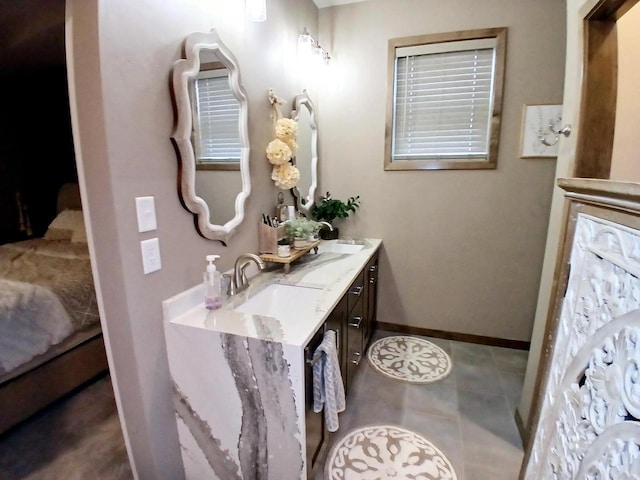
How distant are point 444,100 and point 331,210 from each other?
130 cm

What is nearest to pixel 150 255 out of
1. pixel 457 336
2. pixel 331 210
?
pixel 331 210

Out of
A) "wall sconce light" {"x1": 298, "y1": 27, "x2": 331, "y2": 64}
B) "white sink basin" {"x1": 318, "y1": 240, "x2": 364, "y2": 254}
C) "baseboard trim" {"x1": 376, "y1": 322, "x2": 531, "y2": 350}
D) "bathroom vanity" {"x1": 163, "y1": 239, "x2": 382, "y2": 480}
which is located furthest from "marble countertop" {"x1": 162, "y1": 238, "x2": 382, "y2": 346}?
"wall sconce light" {"x1": 298, "y1": 27, "x2": 331, "y2": 64}

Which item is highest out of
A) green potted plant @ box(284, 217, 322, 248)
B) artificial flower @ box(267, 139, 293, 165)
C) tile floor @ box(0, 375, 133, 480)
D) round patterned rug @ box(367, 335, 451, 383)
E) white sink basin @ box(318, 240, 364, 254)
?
Result: artificial flower @ box(267, 139, 293, 165)

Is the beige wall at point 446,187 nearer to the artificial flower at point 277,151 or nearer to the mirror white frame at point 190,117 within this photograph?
the artificial flower at point 277,151

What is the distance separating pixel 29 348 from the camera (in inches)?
76.5

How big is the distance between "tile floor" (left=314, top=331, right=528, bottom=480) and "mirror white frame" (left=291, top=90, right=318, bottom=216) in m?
1.39

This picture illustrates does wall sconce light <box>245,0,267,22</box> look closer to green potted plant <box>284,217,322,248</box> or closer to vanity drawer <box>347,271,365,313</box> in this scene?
green potted plant <box>284,217,322,248</box>

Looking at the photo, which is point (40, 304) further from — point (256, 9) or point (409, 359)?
point (409, 359)

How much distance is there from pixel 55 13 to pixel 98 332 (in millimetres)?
2273

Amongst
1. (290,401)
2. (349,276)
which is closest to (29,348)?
(290,401)

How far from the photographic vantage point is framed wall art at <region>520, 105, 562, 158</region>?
2361mm

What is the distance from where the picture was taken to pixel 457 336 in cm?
291

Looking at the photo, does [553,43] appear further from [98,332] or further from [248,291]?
[98,332]

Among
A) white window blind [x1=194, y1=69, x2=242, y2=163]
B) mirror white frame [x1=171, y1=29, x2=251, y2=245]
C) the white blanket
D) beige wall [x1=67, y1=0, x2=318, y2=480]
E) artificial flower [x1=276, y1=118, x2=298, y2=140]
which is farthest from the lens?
artificial flower [x1=276, y1=118, x2=298, y2=140]
